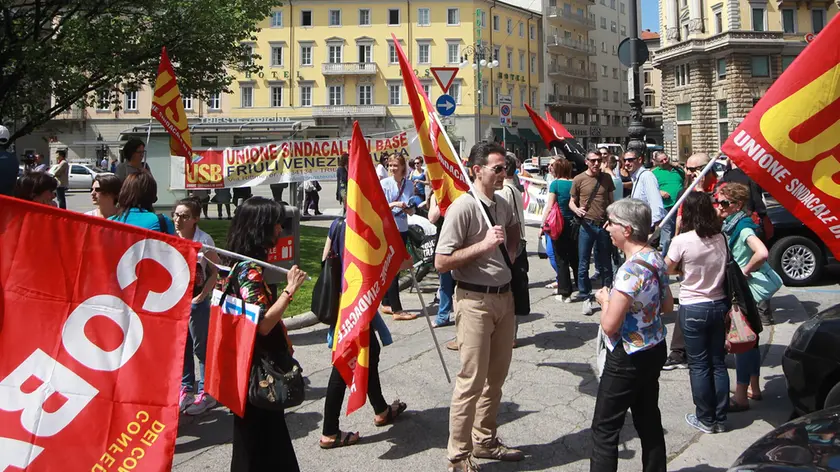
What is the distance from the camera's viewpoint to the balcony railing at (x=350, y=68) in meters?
61.7

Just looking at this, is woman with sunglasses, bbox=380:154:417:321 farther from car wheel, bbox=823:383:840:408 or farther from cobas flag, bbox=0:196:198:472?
cobas flag, bbox=0:196:198:472

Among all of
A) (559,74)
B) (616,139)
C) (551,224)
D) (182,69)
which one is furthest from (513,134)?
(551,224)

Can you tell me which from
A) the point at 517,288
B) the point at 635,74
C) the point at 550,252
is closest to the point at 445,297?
the point at 550,252

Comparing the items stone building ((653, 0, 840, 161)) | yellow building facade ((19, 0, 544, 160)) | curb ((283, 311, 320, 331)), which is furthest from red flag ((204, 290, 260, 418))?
yellow building facade ((19, 0, 544, 160))

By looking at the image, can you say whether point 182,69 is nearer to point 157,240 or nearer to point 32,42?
point 32,42

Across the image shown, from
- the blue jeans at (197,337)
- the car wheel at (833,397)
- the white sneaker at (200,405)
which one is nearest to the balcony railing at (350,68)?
the blue jeans at (197,337)

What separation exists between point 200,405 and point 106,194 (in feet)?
5.50

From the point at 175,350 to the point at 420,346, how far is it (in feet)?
14.9

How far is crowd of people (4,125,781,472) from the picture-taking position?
142 inches

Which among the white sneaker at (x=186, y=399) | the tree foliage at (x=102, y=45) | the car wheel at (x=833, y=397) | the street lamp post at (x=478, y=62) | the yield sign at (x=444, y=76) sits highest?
the street lamp post at (x=478, y=62)

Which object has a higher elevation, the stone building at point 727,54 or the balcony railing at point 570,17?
the balcony railing at point 570,17

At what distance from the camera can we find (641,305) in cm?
366

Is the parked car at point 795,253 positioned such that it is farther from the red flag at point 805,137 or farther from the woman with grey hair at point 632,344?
the woman with grey hair at point 632,344

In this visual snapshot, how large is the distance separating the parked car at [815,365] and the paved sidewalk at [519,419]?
48 centimetres
